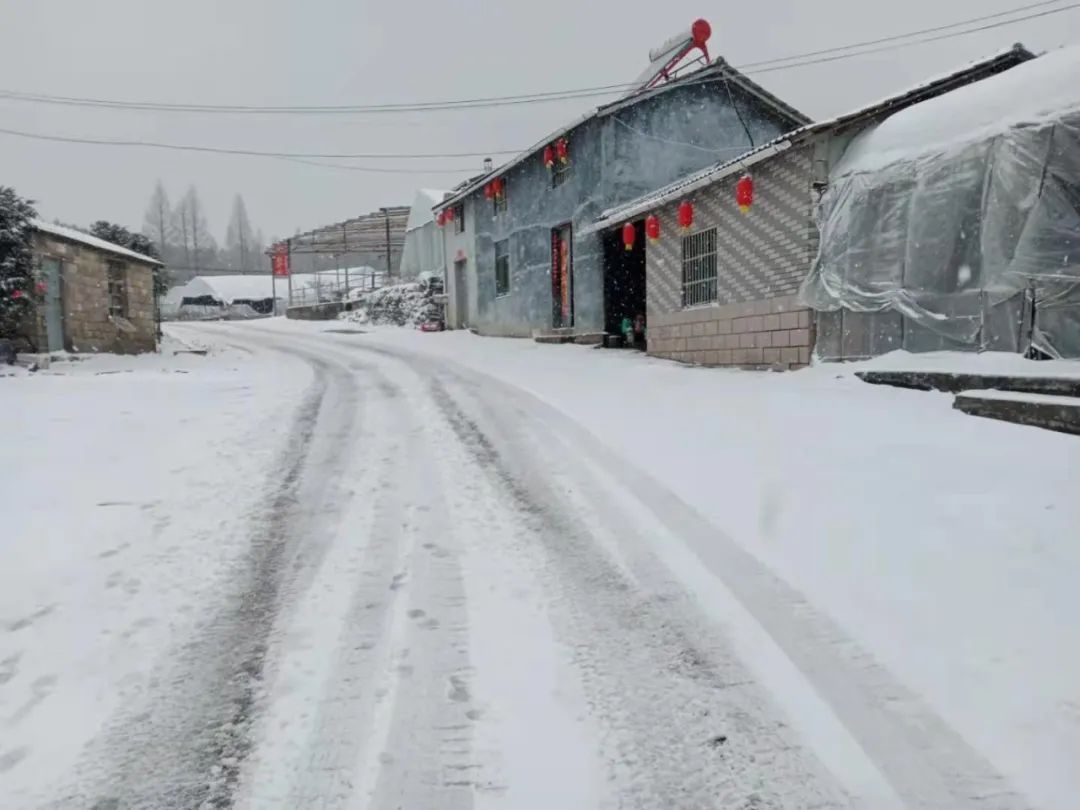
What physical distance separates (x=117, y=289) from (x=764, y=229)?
1514cm

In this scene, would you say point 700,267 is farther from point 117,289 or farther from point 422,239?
point 422,239

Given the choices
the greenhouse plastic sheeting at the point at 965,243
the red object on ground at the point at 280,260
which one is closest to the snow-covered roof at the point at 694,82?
the greenhouse plastic sheeting at the point at 965,243

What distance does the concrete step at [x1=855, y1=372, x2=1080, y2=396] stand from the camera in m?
5.50

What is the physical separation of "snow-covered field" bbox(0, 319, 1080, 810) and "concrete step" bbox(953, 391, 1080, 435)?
175mm

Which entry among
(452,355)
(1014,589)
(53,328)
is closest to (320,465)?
(1014,589)

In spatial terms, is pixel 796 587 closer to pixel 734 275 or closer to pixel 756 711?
pixel 756 711

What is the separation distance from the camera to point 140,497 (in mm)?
4289

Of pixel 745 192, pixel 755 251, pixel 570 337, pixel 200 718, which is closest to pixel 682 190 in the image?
pixel 745 192

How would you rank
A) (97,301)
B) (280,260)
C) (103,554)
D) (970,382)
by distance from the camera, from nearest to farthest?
1. (103,554)
2. (970,382)
3. (97,301)
4. (280,260)

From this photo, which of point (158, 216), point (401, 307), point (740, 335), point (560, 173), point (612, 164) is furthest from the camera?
point (158, 216)

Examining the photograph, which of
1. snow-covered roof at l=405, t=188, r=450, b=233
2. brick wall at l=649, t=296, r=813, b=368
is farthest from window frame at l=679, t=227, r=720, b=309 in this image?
snow-covered roof at l=405, t=188, r=450, b=233

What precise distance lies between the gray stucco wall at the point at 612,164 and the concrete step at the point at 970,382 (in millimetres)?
9419

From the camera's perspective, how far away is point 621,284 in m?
16.4

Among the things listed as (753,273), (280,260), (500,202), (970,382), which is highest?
(280,260)
